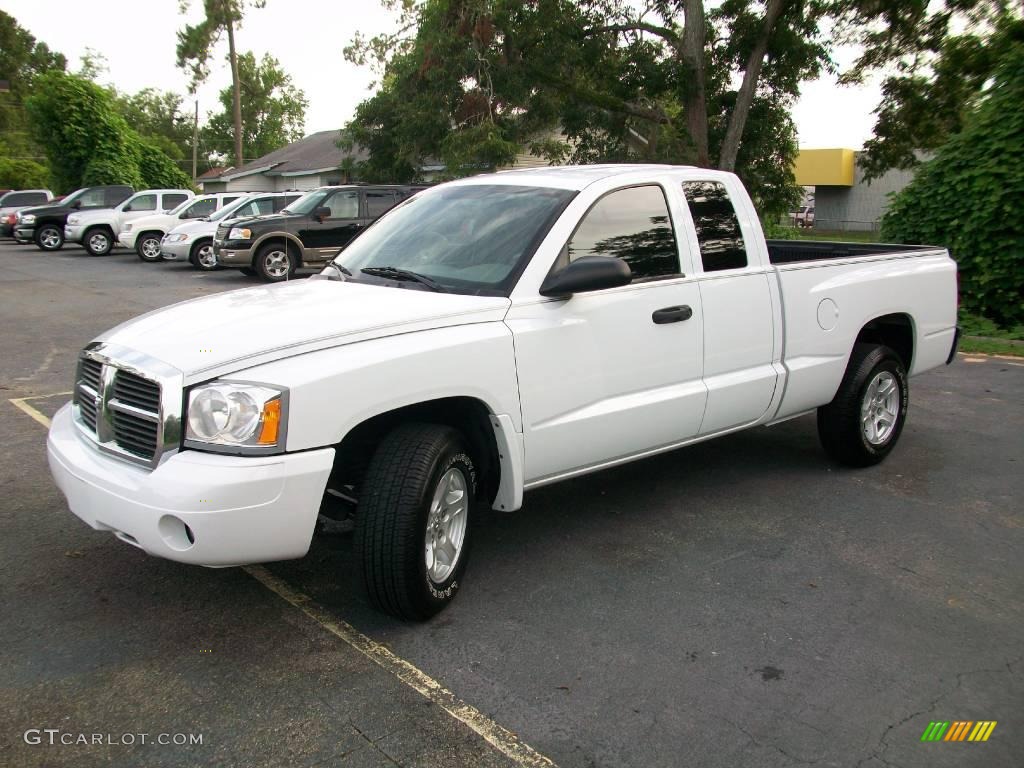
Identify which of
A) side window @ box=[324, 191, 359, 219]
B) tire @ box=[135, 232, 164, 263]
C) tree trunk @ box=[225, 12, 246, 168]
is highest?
tree trunk @ box=[225, 12, 246, 168]

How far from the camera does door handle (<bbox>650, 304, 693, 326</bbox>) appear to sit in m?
4.74

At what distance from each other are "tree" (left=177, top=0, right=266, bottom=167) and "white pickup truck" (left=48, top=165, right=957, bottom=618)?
46.4m

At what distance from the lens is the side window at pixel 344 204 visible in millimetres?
17734

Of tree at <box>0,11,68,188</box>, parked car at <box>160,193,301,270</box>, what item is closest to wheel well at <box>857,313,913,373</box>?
parked car at <box>160,193,301,270</box>

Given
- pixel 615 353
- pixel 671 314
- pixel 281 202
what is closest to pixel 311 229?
pixel 281 202

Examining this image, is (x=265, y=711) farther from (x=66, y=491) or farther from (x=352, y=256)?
(x=352, y=256)

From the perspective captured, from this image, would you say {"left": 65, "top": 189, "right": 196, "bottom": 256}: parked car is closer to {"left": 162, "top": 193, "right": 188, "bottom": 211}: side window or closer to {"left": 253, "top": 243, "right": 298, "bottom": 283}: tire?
{"left": 162, "top": 193, "right": 188, "bottom": 211}: side window

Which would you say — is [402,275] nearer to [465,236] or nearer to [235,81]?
[465,236]

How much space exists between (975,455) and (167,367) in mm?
5458

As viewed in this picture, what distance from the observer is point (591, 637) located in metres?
3.85

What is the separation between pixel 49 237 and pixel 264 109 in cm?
5940

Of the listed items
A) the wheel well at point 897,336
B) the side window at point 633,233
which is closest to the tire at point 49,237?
the wheel well at point 897,336

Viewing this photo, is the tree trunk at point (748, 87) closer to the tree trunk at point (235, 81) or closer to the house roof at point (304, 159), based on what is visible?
the house roof at point (304, 159)

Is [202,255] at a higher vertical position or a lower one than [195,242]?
lower
